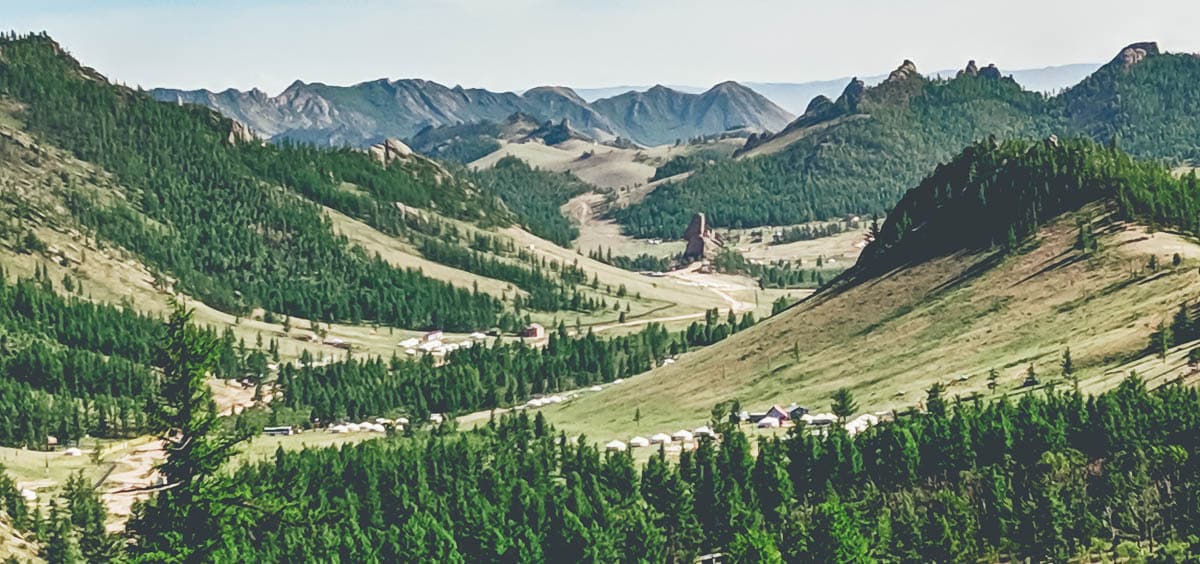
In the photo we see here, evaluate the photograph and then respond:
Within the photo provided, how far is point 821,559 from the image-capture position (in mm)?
105438

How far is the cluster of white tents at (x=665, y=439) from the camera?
602ft

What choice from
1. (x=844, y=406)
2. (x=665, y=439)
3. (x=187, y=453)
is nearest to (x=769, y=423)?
(x=844, y=406)

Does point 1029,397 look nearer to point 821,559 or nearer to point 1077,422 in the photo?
point 1077,422

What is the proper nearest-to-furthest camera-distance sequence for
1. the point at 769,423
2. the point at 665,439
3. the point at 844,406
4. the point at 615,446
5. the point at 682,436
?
1. the point at 844,406
2. the point at 615,446
3. the point at 769,423
4. the point at 682,436
5. the point at 665,439

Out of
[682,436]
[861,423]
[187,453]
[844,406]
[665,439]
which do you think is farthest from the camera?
[665,439]

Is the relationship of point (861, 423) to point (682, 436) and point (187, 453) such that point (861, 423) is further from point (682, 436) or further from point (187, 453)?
point (187, 453)

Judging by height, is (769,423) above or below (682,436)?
above

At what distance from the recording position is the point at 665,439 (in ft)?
615

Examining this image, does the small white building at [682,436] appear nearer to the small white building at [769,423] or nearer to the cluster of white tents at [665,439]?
the cluster of white tents at [665,439]

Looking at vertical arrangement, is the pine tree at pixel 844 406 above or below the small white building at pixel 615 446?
above

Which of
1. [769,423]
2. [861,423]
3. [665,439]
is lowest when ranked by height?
[665,439]

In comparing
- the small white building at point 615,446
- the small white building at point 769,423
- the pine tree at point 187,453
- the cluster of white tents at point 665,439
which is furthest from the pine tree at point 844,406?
the pine tree at point 187,453

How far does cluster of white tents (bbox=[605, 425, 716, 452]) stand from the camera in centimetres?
18338

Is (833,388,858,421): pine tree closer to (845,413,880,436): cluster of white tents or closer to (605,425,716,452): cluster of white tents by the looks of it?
(845,413,880,436): cluster of white tents
